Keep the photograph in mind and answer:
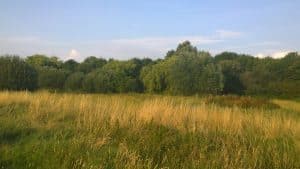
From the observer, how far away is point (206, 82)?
52281mm

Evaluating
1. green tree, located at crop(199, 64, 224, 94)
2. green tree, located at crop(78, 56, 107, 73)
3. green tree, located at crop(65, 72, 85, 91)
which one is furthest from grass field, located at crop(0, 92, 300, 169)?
green tree, located at crop(78, 56, 107, 73)

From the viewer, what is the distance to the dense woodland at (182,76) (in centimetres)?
5319

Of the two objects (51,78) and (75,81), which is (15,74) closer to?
(51,78)

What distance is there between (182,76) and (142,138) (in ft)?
148

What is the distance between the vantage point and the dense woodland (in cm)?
5319

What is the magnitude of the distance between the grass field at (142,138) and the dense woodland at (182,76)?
102ft

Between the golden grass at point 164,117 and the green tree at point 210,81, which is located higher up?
the green tree at point 210,81

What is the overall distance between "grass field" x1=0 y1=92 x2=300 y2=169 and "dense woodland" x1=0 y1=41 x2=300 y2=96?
31.2 m

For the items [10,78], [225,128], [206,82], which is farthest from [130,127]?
[206,82]

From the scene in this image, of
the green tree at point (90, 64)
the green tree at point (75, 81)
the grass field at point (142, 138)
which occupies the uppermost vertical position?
the green tree at point (90, 64)

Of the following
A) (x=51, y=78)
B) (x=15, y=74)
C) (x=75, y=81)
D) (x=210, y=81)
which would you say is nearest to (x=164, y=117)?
(x=15, y=74)

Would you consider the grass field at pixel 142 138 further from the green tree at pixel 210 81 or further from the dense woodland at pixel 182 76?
the green tree at pixel 210 81

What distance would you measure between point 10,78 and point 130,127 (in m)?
24.3

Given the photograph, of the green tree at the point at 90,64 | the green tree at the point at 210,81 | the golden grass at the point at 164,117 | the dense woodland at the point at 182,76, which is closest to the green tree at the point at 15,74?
the dense woodland at the point at 182,76
